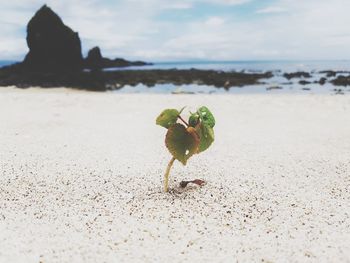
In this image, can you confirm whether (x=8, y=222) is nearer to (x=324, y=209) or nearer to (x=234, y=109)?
(x=324, y=209)

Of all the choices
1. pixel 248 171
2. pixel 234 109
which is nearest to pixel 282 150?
pixel 248 171

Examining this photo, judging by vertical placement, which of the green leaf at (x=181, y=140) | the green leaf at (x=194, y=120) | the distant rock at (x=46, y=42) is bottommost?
the green leaf at (x=181, y=140)

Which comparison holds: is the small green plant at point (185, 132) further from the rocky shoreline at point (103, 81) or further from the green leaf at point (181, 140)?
the rocky shoreline at point (103, 81)

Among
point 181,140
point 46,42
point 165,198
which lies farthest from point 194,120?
point 46,42

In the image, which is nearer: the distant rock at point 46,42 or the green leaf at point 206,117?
the green leaf at point 206,117

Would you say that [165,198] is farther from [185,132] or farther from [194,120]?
[194,120]

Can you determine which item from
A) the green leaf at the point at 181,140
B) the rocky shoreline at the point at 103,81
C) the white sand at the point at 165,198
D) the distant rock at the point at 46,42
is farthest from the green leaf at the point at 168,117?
the distant rock at the point at 46,42

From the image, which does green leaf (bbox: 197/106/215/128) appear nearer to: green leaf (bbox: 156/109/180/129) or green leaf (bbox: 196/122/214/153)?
green leaf (bbox: 196/122/214/153)
